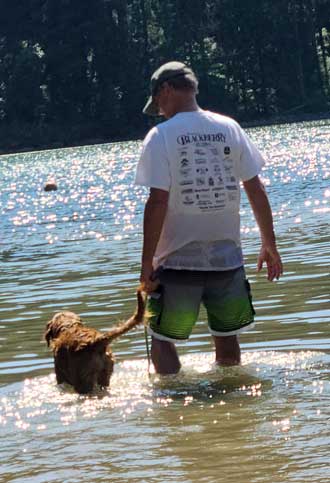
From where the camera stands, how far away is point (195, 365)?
7766 mm

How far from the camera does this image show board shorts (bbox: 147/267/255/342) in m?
7.11

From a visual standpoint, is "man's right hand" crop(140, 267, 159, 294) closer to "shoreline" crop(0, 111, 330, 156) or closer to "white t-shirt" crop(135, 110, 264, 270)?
"white t-shirt" crop(135, 110, 264, 270)

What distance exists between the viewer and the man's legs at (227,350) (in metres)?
7.34

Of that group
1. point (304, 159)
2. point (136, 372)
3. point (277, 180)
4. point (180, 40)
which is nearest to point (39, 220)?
point (277, 180)

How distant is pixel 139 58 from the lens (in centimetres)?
9006

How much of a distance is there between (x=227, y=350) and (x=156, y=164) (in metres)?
1.32

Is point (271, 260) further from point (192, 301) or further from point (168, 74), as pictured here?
point (168, 74)

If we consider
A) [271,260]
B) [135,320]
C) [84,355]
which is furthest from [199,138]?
[84,355]

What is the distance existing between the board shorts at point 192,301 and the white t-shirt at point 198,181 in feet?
0.22

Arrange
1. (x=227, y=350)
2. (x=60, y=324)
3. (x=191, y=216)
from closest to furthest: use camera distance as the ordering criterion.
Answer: (x=191, y=216)
(x=227, y=350)
(x=60, y=324)

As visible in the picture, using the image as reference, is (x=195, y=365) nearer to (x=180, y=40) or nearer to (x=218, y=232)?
(x=218, y=232)

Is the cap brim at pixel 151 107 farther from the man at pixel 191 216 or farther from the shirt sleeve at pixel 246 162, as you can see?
the shirt sleeve at pixel 246 162

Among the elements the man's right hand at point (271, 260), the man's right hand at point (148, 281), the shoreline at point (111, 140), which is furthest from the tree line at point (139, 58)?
the man's right hand at point (148, 281)

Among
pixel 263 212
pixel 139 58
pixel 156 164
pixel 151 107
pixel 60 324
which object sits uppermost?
pixel 139 58
